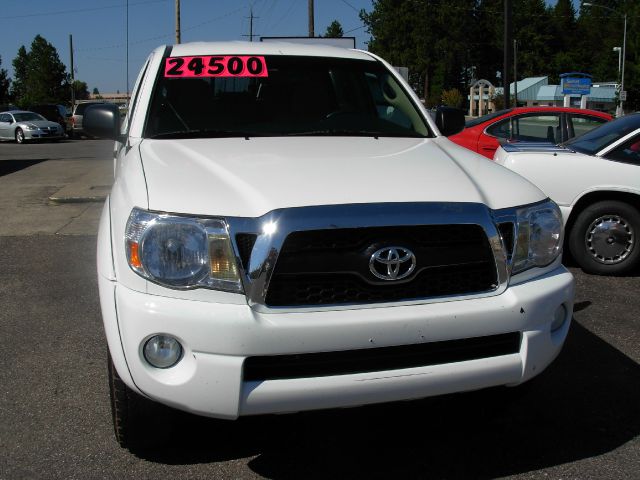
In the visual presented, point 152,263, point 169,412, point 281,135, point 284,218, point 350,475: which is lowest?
point 350,475

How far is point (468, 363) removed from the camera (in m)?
2.79

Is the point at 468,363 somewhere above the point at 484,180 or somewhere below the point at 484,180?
below

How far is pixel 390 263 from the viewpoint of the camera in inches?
107

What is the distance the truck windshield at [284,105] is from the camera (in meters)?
4.04

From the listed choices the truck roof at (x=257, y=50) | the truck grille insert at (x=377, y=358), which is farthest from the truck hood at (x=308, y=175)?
the truck roof at (x=257, y=50)

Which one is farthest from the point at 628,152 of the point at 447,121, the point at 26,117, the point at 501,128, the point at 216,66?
the point at 26,117

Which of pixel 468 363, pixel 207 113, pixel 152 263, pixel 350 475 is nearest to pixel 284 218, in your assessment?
pixel 152 263

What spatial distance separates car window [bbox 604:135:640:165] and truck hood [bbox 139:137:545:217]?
10.9 ft

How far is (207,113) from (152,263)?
5.45 ft

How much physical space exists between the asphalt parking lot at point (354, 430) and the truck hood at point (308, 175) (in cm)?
86

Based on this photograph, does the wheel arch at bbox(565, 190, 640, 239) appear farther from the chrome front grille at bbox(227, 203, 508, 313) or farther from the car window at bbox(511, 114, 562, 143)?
the chrome front grille at bbox(227, 203, 508, 313)

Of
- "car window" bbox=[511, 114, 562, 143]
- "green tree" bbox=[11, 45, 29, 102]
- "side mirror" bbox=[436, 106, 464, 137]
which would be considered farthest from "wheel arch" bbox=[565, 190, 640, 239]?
"green tree" bbox=[11, 45, 29, 102]

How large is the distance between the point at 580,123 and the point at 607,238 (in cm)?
386

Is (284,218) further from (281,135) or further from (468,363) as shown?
(281,135)
